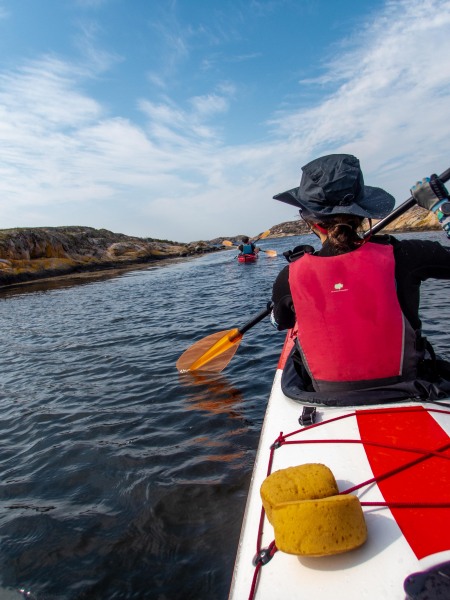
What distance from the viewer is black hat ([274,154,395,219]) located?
258 cm

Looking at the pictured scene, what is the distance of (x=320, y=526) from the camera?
160 centimetres

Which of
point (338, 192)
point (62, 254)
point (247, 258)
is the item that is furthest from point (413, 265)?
point (62, 254)

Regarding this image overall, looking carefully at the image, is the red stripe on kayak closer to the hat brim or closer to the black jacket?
the black jacket

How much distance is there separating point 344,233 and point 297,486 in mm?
1618

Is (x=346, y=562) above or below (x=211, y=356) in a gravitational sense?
above

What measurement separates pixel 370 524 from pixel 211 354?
4945 mm

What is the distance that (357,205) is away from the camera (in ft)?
8.53

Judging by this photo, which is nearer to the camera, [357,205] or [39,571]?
[357,205]

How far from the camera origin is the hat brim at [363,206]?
2537mm

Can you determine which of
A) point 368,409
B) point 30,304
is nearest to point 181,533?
point 368,409

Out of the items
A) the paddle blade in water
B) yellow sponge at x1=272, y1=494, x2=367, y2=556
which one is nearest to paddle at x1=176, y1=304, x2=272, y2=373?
the paddle blade in water

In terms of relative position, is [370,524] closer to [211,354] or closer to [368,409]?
[368,409]

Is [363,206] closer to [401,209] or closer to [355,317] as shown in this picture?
[355,317]

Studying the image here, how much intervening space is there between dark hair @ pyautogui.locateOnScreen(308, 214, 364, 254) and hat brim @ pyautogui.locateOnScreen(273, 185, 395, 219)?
0.07m
